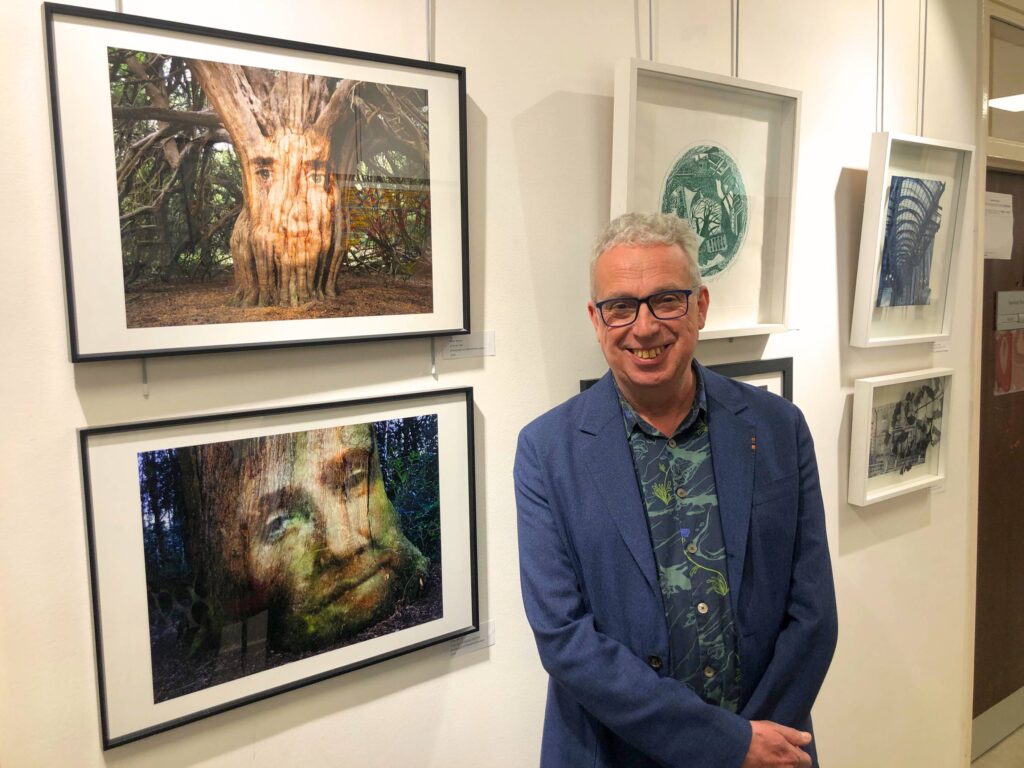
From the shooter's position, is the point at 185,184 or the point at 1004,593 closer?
the point at 185,184

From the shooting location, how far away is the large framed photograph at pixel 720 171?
4.83ft

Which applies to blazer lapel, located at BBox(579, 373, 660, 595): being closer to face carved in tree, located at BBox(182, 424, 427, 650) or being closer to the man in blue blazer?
the man in blue blazer

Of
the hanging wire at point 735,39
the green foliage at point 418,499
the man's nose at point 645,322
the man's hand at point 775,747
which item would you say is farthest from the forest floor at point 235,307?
the hanging wire at point 735,39

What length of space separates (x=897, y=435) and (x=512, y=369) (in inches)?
53.9

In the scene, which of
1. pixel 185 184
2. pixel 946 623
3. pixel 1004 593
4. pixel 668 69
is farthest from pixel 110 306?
pixel 1004 593

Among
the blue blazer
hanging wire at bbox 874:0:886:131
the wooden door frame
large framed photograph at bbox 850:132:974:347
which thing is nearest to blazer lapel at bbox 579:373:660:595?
the blue blazer

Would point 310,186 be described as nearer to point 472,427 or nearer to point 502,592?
point 472,427

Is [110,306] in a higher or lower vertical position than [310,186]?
lower

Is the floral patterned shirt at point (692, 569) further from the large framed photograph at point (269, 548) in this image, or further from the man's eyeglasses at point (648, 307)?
the large framed photograph at point (269, 548)

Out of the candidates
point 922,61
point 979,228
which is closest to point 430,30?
point 922,61

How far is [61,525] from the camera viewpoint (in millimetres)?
1034

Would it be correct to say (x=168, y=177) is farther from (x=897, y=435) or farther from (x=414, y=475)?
(x=897, y=435)

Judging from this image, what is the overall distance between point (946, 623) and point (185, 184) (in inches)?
106

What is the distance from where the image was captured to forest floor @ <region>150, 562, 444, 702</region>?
1.11 meters
